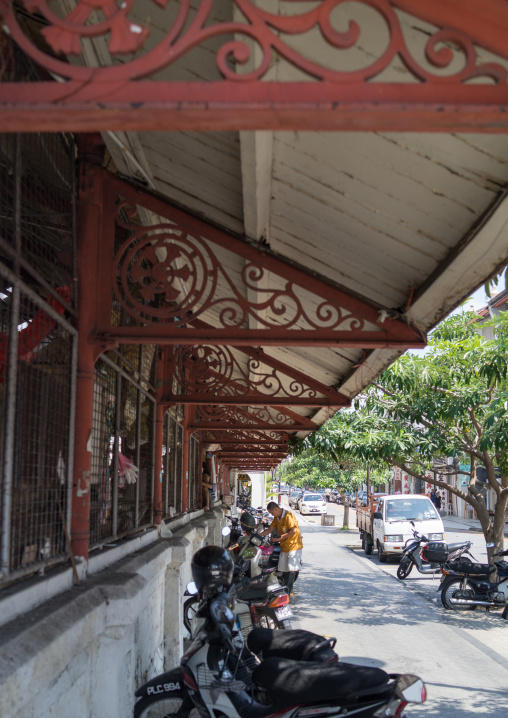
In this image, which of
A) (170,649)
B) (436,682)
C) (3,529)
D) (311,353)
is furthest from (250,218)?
(436,682)

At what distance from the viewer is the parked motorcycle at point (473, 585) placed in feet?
35.8

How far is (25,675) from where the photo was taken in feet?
7.44

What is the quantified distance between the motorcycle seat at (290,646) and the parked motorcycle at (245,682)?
0.04 feet

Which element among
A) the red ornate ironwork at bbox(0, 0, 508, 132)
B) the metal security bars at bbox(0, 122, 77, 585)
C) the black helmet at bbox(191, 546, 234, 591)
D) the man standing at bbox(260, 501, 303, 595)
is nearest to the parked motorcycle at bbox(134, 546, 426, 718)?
the black helmet at bbox(191, 546, 234, 591)

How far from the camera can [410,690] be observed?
3.53m

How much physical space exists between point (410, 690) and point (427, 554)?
11.2m

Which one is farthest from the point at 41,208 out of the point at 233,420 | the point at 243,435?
the point at 243,435

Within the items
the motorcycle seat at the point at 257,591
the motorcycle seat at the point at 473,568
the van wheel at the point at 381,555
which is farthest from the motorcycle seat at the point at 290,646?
the van wheel at the point at 381,555

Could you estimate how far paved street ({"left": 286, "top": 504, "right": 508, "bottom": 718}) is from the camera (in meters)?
6.82

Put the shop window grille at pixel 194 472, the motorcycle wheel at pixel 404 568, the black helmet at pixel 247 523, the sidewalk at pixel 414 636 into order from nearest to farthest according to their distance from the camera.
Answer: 1. the sidewalk at pixel 414 636
2. the black helmet at pixel 247 523
3. the shop window grille at pixel 194 472
4. the motorcycle wheel at pixel 404 568

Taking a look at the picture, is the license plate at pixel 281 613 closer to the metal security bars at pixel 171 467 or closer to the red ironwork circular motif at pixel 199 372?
the metal security bars at pixel 171 467

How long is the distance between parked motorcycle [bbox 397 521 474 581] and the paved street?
1.09 feet

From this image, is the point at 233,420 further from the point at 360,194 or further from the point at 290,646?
the point at 360,194

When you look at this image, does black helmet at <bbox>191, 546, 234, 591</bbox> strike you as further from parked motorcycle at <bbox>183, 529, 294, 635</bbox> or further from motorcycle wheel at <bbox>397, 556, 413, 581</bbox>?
motorcycle wheel at <bbox>397, 556, 413, 581</bbox>
